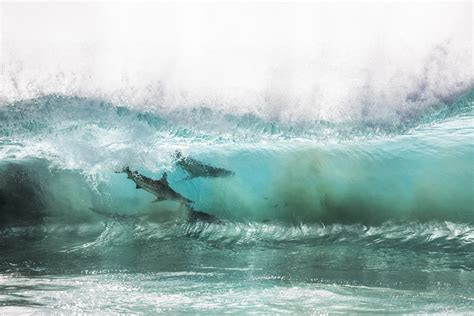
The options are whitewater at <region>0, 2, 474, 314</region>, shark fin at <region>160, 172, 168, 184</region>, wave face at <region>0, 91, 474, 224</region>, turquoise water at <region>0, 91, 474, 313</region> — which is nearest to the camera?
turquoise water at <region>0, 91, 474, 313</region>

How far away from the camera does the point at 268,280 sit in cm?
437

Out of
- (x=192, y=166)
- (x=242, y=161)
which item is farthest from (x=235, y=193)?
(x=192, y=166)

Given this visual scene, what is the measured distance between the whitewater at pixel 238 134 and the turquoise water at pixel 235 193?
0.04 feet

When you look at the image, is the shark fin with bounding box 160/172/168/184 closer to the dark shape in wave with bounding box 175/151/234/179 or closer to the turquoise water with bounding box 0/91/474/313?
the turquoise water with bounding box 0/91/474/313

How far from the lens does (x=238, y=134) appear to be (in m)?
5.17

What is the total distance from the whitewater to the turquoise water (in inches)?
0.5

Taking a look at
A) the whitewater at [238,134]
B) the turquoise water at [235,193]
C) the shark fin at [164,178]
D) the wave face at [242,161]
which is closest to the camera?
the turquoise water at [235,193]

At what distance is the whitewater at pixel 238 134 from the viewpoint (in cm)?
486

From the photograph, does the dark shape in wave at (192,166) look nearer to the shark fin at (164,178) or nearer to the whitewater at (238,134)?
the whitewater at (238,134)

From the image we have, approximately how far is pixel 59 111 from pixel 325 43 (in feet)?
8.38

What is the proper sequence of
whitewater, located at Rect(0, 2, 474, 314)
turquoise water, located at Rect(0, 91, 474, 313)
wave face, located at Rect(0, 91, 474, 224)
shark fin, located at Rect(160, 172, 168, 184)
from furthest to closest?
shark fin, located at Rect(160, 172, 168, 184), wave face, located at Rect(0, 91, 474, 224), whitewater, located at Rect(0, 2, 474, 314), turquoise water, located at Rect(0, 91, 474, 313)

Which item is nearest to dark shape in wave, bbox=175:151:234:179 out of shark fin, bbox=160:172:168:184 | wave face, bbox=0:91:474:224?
wave face, bbox=0:91:474:224

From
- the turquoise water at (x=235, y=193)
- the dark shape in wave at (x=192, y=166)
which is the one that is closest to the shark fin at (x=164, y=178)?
the turquoise water at (x=235, y=193)

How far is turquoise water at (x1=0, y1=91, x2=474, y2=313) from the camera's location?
474 centimetres
